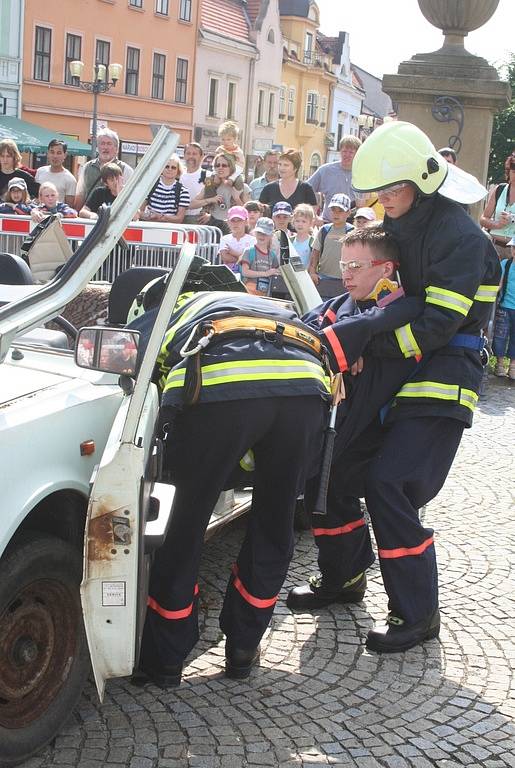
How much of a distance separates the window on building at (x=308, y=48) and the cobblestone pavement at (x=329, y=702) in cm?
6698

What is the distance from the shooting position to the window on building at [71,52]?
1703 inches

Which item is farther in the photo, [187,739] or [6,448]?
[187,739]

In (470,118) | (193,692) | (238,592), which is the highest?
(470,118)

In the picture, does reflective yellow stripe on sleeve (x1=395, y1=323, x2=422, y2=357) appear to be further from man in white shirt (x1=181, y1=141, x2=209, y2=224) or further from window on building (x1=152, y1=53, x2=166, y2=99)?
window on building (x1=152, y1=53, x2=166, y2=99)

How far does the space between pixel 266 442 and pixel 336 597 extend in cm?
139

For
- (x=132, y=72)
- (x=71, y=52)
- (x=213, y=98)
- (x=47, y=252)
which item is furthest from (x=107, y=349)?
(x=213, y=98)

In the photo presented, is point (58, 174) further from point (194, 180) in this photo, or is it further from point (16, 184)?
point (194, 180)

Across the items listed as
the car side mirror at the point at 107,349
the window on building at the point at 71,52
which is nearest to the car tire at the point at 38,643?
the car side mirror at the point at 107,349

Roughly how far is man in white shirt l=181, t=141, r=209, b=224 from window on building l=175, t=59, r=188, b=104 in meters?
41.2

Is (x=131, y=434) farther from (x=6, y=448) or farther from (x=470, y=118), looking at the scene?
(x=470, y=118)

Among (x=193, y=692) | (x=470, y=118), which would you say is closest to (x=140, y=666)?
(x=193, y=692)

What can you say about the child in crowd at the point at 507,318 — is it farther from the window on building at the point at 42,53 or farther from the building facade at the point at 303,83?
the building facade at the point at 303,83

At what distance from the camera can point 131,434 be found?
334cm

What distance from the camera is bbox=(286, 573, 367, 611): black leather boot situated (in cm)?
508
